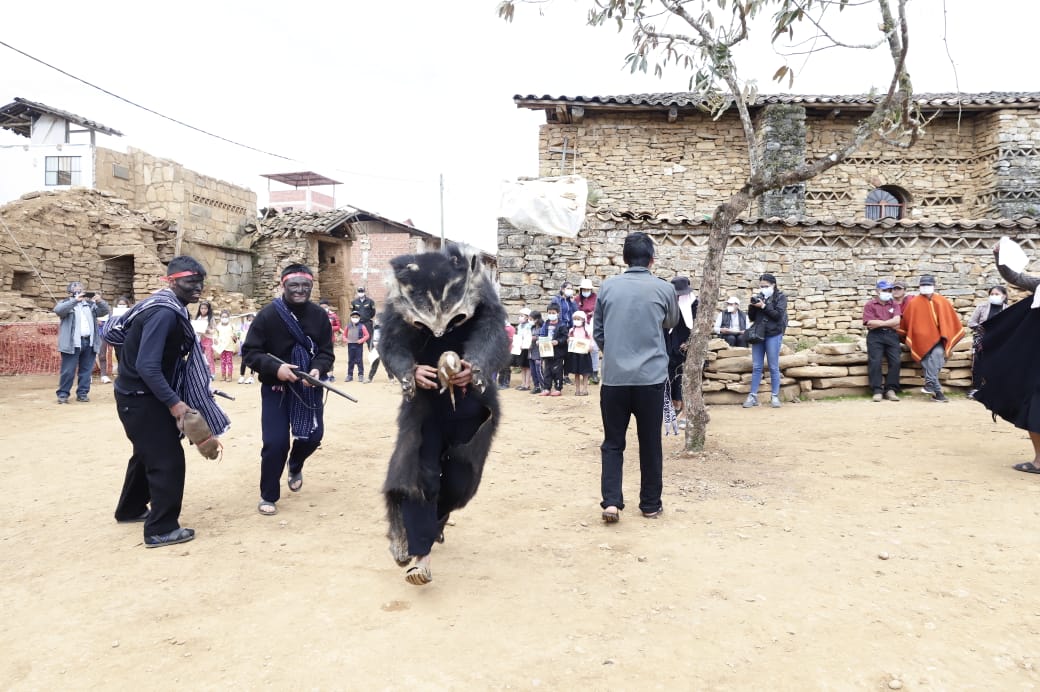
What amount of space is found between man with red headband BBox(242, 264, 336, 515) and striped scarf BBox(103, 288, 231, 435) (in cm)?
34

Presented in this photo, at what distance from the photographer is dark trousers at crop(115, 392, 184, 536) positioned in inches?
161

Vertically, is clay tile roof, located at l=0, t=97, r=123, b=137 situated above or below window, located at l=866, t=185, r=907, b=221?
above

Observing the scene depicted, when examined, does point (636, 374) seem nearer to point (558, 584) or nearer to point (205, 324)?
point (558, 584)

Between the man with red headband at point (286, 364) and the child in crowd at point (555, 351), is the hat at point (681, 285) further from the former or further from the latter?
the man with red headband at point (286, 364)

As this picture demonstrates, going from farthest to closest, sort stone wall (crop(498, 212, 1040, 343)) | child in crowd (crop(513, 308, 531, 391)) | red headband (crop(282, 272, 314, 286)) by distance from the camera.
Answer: stone wall (crop(498, 212, 1040, 343)) < child in crowd (crop(513, 308, 531, 391)) < red headband (crop(282, 272, 314, 286))

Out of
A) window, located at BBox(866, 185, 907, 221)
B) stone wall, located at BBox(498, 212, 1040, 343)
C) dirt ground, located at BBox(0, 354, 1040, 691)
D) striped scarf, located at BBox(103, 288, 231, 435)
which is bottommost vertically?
dirt ground, located at BBox(0, 354, 1040, 691)

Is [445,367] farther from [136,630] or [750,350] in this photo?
[750,350]

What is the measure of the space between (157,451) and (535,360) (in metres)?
7.99

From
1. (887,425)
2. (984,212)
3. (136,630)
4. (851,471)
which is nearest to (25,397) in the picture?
(136,630)

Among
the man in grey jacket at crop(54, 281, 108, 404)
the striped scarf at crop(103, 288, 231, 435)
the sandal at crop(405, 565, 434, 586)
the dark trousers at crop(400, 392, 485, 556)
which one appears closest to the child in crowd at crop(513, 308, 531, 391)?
the man in grey jacket at crop(54, 281, 108, 404)

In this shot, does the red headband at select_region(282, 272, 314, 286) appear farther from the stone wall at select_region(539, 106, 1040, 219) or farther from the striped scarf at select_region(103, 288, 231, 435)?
the stone wall at select_region(539, 106, 1040, 219)

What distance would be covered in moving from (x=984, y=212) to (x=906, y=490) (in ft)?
51.8

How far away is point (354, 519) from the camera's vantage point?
4.66m

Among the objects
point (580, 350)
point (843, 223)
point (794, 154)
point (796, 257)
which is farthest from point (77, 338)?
point (794, 154)
